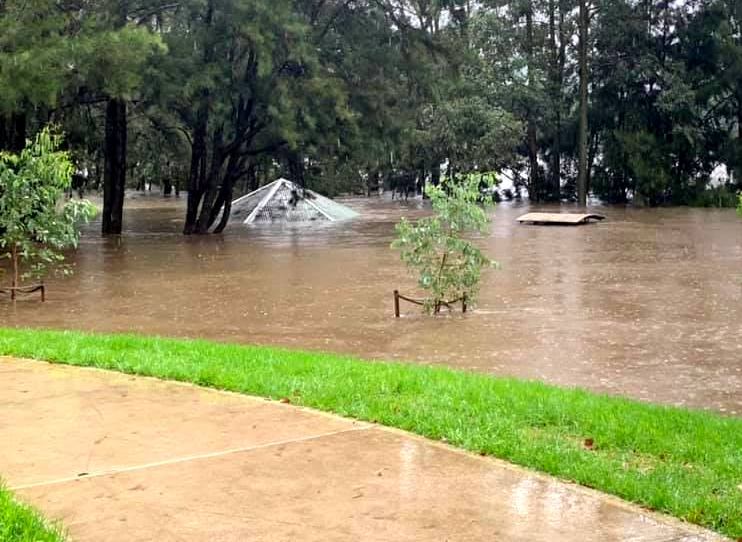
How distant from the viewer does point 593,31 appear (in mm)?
43531

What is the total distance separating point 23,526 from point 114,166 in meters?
26.3

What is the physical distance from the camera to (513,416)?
584 centimetres

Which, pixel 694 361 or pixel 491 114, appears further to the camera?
pixel 491 114

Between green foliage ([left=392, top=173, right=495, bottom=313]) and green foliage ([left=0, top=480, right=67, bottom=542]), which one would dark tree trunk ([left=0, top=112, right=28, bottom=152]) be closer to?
green foliage ([left=392, top=173, right=495, bottom=313])

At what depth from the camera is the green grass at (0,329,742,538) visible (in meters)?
4.61

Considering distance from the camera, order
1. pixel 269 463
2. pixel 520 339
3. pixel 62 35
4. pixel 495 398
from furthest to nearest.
A: pixel 62 35
pixel 520 339
pixel 495 398
pixel 269 463

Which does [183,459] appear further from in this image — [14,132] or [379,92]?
[379,92]

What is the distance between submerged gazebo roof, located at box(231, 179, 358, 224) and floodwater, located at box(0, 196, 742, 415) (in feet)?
28.4

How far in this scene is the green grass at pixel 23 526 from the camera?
358 centimetres

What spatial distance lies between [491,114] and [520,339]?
1217 inches

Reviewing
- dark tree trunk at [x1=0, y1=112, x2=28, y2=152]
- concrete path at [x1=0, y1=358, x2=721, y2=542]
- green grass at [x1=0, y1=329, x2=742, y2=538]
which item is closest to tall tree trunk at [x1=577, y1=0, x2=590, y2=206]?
dark tree trunk at [x1=0, y1=112, x2=28, y2=152]

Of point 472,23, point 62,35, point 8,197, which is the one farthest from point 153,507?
point 472,23

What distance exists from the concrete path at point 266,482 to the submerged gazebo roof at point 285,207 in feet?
94.2

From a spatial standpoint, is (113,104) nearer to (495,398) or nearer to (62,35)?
(62,35)
